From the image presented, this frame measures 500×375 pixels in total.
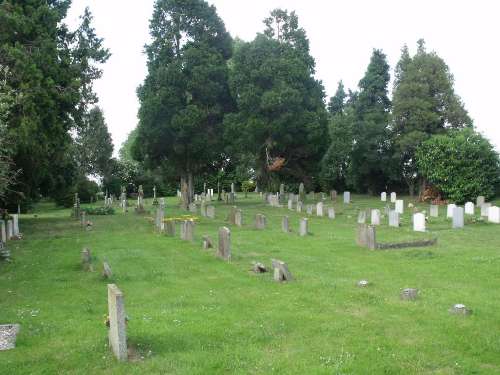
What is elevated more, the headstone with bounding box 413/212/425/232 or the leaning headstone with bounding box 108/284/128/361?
the headstone with bounding box 413/212/425/232

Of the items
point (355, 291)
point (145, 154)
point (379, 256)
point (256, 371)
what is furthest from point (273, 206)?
point (256, 371)

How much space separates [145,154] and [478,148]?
77.6 ft

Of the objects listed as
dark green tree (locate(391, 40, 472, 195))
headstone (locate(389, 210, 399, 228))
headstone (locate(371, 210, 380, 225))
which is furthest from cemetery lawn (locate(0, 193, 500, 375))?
dark green tree (locate(391, 40, 472, 195))

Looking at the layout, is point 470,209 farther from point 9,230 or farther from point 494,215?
point 9,230

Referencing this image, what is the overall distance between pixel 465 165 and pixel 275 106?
535 inches

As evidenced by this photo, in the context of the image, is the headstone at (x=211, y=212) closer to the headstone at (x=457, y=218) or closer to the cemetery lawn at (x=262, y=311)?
the cemetery lawn at (x=262, y=311)

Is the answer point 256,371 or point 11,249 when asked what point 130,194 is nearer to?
point 11,249

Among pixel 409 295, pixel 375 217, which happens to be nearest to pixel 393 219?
pixel 375 217

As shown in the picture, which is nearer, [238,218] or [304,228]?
[304,228]

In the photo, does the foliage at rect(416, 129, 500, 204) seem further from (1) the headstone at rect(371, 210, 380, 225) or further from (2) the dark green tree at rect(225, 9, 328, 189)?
(1) the headstone at rect(371, 210, 380, 225)

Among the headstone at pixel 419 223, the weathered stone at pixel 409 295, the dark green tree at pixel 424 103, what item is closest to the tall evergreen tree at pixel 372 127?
the dark green tree at pixel 424 103

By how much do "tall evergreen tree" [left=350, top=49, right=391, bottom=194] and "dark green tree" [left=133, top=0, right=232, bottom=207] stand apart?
1195 cm

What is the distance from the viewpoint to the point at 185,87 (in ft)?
129

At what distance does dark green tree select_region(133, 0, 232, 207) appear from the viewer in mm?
38812
